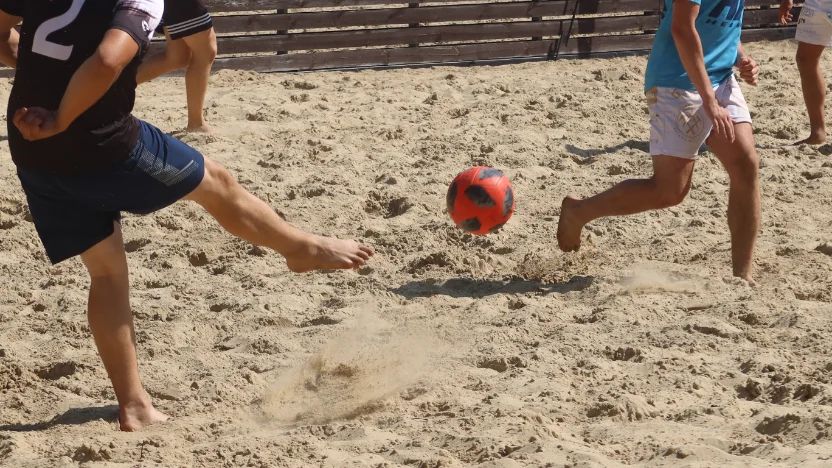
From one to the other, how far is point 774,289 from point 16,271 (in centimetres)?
390

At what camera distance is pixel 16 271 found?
5430 mm

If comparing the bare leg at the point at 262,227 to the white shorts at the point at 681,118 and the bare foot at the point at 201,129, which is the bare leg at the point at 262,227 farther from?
the bare foot at the point at 201,129

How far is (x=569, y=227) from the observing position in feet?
17.4

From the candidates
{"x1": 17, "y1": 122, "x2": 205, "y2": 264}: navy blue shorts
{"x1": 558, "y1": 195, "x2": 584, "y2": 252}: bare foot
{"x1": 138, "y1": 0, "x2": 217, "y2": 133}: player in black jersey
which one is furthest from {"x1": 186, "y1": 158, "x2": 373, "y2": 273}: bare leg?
{"x1": 138, "y1": 0, "x2": 217, "y2": 133}: player in black jersey

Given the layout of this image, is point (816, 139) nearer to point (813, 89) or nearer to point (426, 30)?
point (813, 89)

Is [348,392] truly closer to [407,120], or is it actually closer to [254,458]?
[254,458]

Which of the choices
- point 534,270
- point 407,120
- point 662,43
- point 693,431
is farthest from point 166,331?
point 407,120

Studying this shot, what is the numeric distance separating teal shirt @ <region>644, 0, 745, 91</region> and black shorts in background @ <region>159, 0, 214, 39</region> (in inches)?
132

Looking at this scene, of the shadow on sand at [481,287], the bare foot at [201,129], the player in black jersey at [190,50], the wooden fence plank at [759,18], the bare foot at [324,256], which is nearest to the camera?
the bare foot at [324,256]

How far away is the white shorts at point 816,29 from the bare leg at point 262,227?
15.0ft

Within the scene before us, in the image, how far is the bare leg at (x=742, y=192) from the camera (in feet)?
16.1

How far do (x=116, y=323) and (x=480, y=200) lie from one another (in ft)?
6.24

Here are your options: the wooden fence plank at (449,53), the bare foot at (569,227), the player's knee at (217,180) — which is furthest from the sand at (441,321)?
the wooden fence plank at (449,53)

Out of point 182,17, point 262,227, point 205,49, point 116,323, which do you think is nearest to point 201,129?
point 205,49
